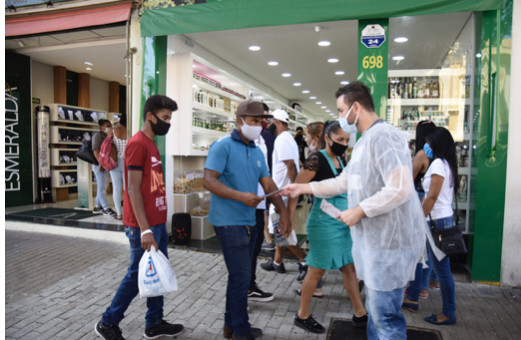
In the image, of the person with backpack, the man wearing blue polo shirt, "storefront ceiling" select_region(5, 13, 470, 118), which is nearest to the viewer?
the man wearing blue polo shirt

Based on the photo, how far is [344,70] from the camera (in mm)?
8781

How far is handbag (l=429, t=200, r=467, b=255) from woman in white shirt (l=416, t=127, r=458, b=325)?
0.11 ft

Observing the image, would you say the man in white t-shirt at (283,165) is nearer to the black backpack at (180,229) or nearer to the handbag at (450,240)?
the black backpack at (180,229)

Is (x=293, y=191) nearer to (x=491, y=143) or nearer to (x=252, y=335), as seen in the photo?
(x=252, y=335)

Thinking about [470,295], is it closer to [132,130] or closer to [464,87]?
[464,87]

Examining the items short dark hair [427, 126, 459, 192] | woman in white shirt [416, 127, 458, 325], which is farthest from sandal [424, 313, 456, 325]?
short dark hair [427, 126, 459, 192]

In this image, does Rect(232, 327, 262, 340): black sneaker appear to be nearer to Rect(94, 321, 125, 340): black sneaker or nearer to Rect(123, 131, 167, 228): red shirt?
Rect(94, 321, 125, 340): black sneaker

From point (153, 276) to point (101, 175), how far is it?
17.8 feet

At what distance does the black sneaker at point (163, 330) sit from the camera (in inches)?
117

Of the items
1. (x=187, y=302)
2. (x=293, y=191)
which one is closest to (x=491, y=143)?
(x=293, y=191)

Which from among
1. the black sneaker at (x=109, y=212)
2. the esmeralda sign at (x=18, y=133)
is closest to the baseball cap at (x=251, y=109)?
the black sneaker at (x=109, y=212)

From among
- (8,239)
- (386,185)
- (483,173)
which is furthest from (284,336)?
(8,239)

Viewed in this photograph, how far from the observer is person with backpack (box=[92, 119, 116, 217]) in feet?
23.7

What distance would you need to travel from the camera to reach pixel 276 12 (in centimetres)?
477
